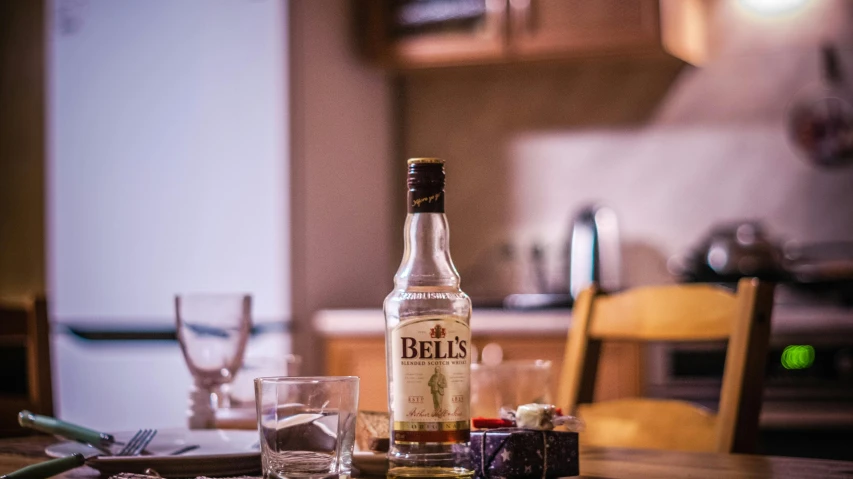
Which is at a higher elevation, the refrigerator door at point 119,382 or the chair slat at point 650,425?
the chair slat at point 650,425

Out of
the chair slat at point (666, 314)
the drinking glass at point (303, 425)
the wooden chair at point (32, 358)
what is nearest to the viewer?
the drinking glass at point (303, 425)

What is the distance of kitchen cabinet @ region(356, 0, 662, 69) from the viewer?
2842 millimetres

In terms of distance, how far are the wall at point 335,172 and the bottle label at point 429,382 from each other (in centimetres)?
202

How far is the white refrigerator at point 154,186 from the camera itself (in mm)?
2891

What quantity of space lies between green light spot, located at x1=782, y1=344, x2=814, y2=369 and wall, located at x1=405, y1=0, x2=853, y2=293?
2.16 feet

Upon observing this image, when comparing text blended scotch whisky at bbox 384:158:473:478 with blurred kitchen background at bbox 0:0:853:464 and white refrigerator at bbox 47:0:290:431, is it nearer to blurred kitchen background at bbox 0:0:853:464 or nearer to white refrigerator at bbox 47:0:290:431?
blurred kitchen background at bbox 0:0:853:464

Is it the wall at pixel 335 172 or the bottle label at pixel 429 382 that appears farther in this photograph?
the wall at pixel 335 172

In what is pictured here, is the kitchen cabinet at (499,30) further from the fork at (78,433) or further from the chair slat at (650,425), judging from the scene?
the fork at (78,433)

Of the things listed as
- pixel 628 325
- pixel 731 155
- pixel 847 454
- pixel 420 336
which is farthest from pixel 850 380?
pixel 420 336

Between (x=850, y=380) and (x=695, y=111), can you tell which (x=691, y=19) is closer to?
(x=695, y=111)

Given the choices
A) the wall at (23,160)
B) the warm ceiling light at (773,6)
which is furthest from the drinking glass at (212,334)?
the wall at (23,160)

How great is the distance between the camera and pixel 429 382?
88cm

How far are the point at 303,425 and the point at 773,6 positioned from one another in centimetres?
260

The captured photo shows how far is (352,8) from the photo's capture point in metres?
3.20
